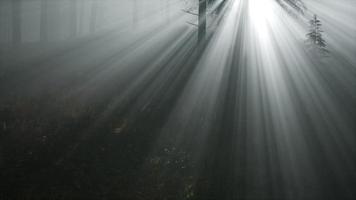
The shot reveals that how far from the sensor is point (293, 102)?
51.6ft

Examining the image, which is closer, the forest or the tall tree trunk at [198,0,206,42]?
the forest

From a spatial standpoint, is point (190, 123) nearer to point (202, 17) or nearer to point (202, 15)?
point (202, 17)

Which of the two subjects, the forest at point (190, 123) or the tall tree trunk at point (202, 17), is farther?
the tall tree trunk at point (202, 17)

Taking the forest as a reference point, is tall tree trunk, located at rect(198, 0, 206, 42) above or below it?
above

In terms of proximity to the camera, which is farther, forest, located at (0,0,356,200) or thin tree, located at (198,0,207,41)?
thin tree, located at (198,0,207,41)

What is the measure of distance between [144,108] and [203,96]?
2.83 m

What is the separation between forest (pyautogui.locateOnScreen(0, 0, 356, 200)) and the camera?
10648mm

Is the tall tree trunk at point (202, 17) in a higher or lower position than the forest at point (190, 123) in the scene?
higher

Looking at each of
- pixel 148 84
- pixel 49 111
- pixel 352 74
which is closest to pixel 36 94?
pixel 49 111

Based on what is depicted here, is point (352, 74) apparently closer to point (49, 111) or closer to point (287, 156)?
point (287, 156)

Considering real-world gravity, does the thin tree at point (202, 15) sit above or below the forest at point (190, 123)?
above

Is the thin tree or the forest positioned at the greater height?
the thin tree

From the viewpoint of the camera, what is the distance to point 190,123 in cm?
1391

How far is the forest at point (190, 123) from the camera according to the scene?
1065cm
